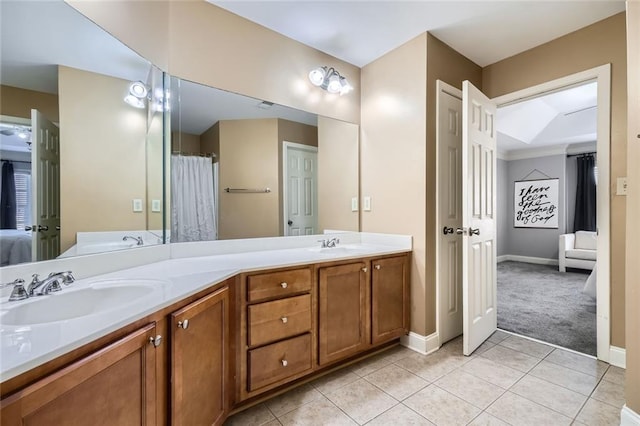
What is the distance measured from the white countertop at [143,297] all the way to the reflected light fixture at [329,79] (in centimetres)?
134

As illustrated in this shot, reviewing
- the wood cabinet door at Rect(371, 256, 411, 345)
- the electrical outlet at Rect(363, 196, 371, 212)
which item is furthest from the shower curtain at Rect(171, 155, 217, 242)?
the electrical outlet at Rect(363, 196, 371, 212)

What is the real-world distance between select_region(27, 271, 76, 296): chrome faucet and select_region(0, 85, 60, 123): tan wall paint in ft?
2.01

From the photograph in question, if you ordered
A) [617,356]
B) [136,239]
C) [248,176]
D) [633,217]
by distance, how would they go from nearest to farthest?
[633,217], [136,239], [617,356], [248,176]

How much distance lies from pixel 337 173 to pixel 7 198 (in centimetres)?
205

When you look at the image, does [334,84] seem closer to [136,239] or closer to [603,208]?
[136,239]

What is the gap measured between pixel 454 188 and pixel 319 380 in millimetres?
1831

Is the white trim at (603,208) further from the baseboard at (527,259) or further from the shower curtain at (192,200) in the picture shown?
the baseboard at (527,259)

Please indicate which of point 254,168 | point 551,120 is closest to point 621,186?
point 254,168

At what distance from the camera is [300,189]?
2336 mm

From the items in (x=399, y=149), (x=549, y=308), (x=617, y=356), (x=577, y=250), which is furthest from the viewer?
(x=577, y=250)

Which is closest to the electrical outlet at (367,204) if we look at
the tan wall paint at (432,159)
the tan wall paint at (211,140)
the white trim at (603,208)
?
the tan wall paint at (432,159)

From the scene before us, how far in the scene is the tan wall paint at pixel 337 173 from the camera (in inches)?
96.7

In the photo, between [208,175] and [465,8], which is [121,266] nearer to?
[208,175]

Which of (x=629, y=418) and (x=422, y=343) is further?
(x=422, y=343)
